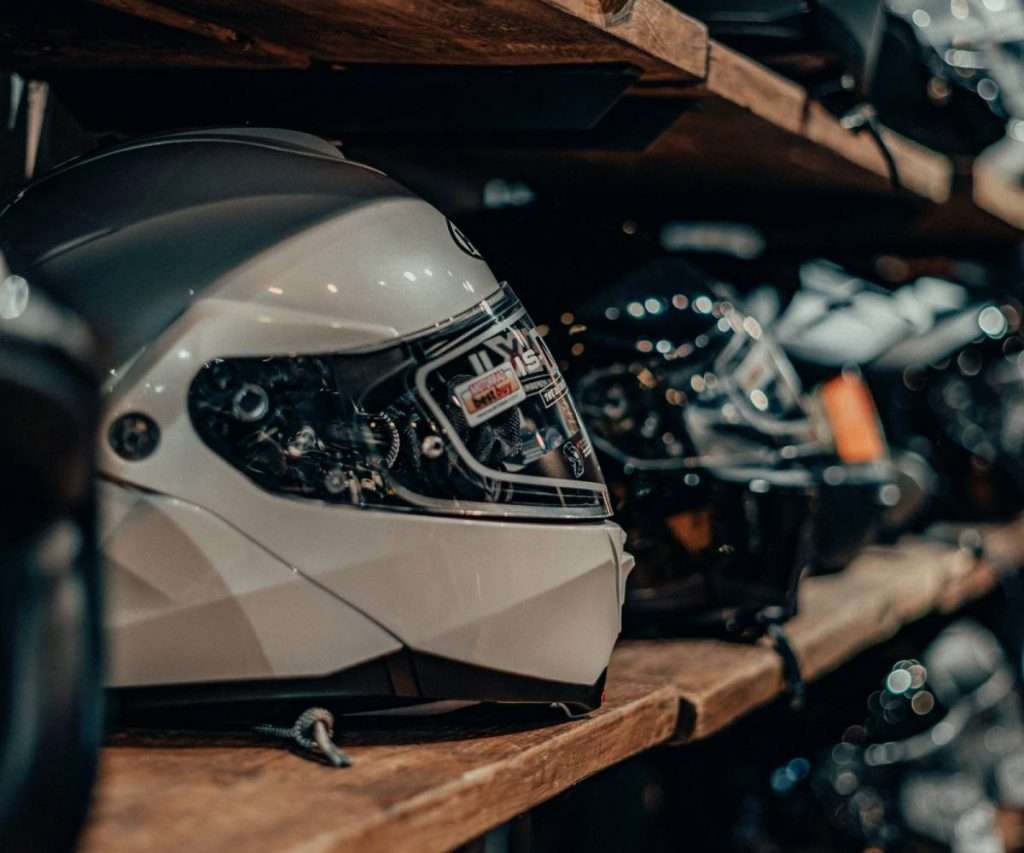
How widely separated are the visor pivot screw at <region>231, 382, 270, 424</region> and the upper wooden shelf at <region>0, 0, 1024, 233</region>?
0.71ft

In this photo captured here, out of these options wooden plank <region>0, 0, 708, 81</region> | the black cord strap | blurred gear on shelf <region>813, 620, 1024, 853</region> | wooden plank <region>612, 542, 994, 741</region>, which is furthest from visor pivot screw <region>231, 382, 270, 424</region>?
blurred gear on shelf <region>813, 620, 1024, 853</region>

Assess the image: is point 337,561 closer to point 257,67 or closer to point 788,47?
point 257,67

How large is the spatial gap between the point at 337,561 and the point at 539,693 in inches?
6.2

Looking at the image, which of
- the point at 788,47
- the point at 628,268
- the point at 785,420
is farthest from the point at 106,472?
the point at 788,47

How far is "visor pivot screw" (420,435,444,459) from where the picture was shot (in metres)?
0.73

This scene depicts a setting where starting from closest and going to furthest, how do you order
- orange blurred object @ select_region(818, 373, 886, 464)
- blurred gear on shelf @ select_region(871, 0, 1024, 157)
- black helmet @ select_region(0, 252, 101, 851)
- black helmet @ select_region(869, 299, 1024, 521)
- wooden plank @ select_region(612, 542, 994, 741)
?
1. black helmet @ select_region(0, 252, 101, 851)
2. wooden plank @ select_region(612, 542, 994, 741)
3. orange blurred object @ select_region(818, 373, 886, 464)
4. blurred gear on shelf @ select_region(871, 0, 1024, 157)
5. black helmet @ select_region(869, 299, 1024, 521)

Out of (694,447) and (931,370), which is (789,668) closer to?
(694,447)

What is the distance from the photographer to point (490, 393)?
762mm

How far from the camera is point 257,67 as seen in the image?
0.90 m

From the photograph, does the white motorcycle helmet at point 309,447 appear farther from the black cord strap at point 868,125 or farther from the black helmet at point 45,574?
the black cord strap at point 868,125

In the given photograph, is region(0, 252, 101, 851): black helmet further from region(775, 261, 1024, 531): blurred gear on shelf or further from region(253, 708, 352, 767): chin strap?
region(775, 261, 1024, 531): blurred gear on shelf

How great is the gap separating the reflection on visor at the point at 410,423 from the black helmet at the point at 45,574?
9.3 inches

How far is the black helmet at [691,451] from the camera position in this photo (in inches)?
42.6

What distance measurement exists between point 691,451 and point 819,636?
25cm
